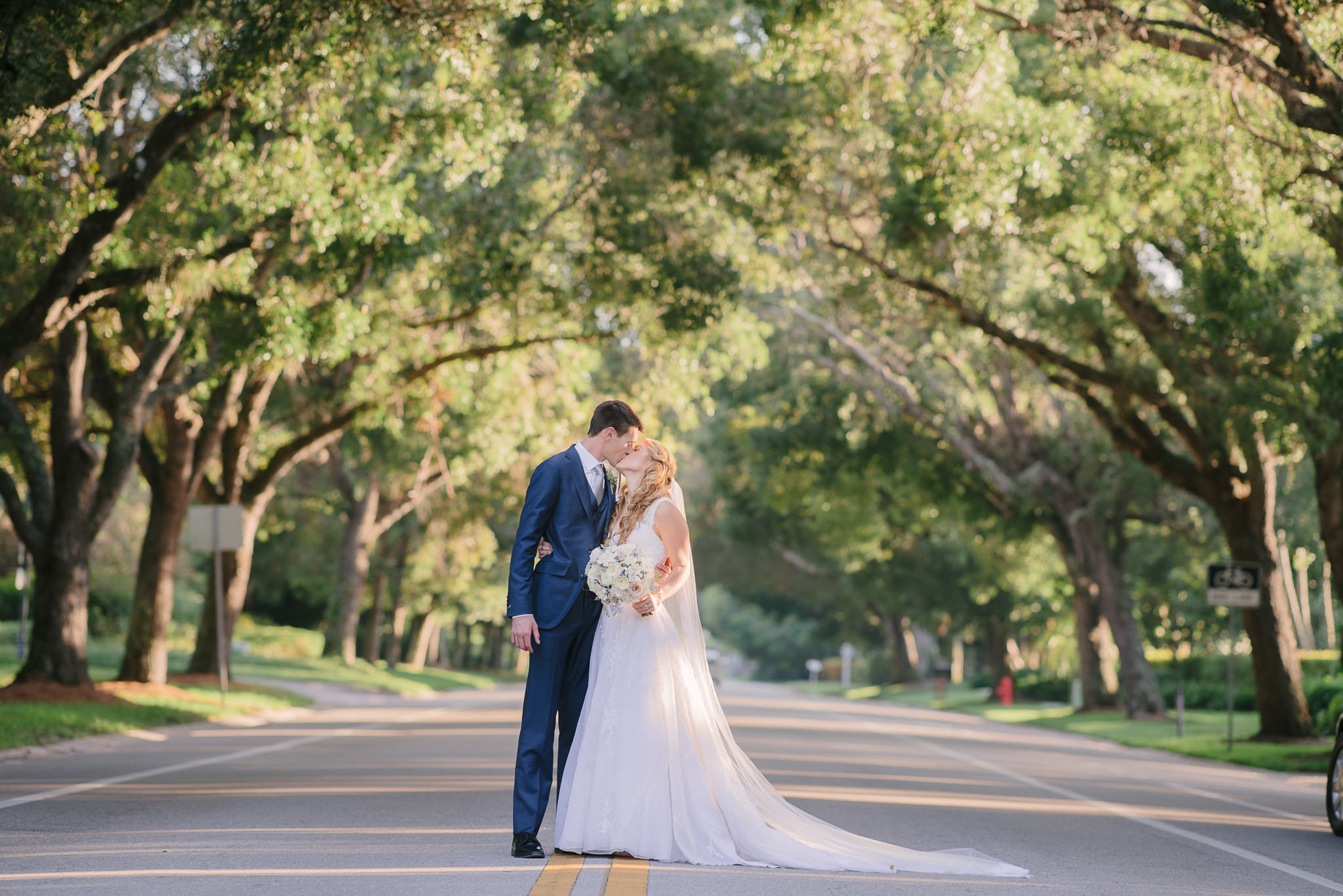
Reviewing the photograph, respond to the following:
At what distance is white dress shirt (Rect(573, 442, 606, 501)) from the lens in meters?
8.05

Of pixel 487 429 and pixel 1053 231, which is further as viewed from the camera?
pixel 487 429

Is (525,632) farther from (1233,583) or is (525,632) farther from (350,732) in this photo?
(1233,583)

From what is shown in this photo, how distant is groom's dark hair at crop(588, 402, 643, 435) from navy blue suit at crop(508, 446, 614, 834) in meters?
0.20

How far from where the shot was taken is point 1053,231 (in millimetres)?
20578

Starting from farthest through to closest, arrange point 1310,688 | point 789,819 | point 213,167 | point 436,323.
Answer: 1. point 1310,688
2. point 436,323
3. point 213,167
4. point 789,819

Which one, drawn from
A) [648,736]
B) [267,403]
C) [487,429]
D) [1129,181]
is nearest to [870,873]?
[648,736]

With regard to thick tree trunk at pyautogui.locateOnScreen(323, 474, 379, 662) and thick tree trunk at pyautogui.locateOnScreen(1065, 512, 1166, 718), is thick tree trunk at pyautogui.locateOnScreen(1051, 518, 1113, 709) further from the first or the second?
thick tree trunk at pyautogui.locateOnScreen(323, 474, 379, 662)

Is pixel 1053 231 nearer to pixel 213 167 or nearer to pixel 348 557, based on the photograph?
pixel 213 167

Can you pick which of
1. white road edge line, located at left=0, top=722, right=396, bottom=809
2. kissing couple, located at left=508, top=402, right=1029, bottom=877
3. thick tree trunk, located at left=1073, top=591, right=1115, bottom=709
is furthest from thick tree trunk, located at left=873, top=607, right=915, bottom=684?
kissing couple, located at left=508, top=402, right=1029, bottom=877

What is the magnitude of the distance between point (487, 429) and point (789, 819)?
19.4 m

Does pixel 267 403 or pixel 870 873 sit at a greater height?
pixel 267 403

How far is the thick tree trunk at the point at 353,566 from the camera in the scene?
4062cm

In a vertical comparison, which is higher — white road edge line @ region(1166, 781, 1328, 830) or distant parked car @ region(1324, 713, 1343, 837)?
distant parked car @ region(1324, 713, 1343, 837)

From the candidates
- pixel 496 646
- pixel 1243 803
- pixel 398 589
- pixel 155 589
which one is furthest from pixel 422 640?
pixel 1243 803
